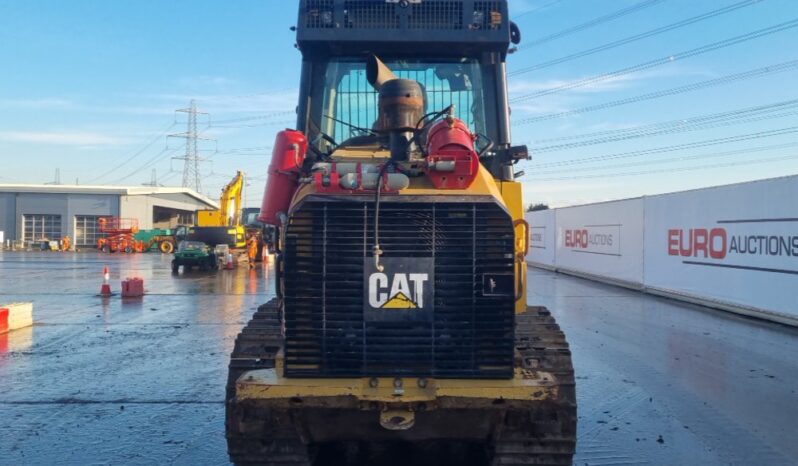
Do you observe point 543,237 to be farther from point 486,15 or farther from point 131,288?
point 486,15

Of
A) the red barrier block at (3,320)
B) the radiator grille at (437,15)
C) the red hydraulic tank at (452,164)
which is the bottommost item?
the red barrier block at (3,320)

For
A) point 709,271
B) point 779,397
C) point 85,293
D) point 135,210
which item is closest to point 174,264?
point 85,293

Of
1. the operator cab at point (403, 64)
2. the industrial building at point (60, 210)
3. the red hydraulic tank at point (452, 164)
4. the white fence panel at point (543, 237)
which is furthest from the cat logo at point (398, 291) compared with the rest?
the industrial building at point (60, 210)

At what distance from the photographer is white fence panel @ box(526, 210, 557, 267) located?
1165 inches

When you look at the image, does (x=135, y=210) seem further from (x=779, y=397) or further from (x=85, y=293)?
(x=779, y=397)

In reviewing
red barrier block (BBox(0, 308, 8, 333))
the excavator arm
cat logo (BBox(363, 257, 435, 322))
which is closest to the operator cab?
cat logo (BBox(363, 257, 435, 322))

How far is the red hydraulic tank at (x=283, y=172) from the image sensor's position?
4.62m

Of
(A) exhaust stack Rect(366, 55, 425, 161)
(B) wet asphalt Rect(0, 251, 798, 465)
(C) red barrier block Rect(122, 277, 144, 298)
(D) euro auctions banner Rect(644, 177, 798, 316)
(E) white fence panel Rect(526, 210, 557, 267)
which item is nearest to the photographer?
(A) exhaust stack Rect(366, 55, 425, 161)

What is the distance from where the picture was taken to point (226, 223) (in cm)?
3447

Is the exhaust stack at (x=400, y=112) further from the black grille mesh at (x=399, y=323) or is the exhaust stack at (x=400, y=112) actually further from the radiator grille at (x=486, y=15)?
the radiator grille at (x=486, y=15)

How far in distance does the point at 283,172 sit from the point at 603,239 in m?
19.6

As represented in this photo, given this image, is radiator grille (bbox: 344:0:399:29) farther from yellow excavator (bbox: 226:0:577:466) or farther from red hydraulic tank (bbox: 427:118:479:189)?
red hydraulic tank (bbox: 427:118:479:189)

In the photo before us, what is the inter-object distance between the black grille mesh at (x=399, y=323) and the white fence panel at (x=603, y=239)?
16647 mm

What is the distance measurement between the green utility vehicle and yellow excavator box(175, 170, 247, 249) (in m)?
1.89
